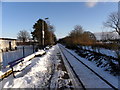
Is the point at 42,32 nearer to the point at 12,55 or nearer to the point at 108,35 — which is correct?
the point at 12,55

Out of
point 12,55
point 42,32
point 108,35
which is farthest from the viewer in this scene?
point 108,35

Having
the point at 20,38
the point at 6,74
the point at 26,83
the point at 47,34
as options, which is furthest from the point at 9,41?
the point at 20,38

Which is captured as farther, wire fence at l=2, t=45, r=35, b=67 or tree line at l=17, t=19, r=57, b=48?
tree line at l=17, t=19, r=57, b=48

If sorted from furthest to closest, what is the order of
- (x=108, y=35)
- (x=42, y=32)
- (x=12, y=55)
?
(x=108, y=35)
(x=42, y=32)
(x=12, y=55)

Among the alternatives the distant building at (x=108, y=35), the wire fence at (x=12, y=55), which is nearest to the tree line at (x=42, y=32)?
the wire fence at (x=12, y=55)

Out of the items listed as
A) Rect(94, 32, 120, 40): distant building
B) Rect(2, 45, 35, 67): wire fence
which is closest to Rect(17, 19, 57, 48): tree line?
Rect(2, 45, 35, 67): wire fence

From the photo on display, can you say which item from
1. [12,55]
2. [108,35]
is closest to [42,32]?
[12,55]

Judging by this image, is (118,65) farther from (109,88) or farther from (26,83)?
(26,83)

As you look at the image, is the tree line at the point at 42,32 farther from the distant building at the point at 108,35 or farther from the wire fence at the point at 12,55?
the distant building at the point at 108,35

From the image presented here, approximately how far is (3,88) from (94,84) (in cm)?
400

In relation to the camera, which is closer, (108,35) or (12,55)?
(12,55)

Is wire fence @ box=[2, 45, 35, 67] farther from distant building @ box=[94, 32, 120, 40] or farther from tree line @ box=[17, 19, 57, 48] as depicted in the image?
distant building @ box=[94, 32, 120, 40]

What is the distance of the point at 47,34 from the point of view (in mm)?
49344

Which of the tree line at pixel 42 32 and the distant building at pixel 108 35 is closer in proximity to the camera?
the distant building at pixel 108 35
